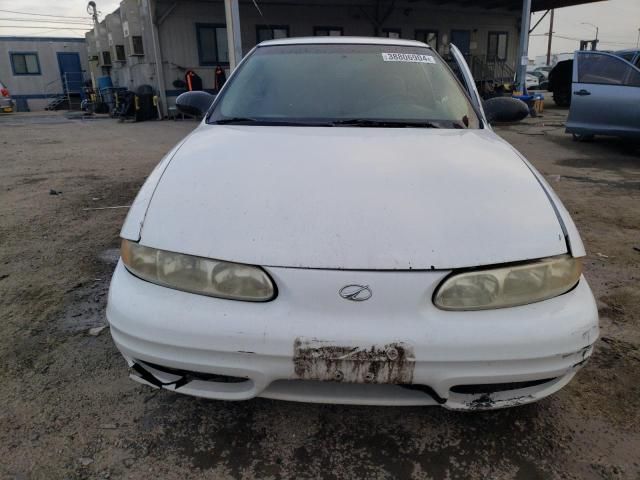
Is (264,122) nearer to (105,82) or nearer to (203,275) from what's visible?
(203,275)

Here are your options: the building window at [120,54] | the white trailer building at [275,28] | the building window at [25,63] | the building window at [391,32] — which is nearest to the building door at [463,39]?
the white trailer building at [275,28]

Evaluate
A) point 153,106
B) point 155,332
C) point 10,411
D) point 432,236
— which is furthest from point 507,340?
point 153,106

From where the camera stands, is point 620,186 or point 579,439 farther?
point 620,186

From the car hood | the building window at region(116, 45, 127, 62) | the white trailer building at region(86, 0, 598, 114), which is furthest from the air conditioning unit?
the car hood

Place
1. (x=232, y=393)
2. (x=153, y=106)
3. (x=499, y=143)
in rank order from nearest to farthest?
1. (x=232, y=393)
2. (x=499, y=143)
3. (x=153, y=106)

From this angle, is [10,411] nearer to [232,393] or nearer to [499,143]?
[232,393]

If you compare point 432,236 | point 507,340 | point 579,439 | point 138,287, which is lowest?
point 579,439

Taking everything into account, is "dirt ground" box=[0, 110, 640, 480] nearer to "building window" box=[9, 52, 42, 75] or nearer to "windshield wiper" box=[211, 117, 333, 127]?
"windshield wiper" box=[211, 117, 333, 127]

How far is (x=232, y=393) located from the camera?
154 centimetres

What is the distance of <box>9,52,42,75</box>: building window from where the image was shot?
25016 mm

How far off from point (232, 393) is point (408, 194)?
92 cm

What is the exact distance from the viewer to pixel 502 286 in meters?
1.47

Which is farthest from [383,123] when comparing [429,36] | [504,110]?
[429,36]

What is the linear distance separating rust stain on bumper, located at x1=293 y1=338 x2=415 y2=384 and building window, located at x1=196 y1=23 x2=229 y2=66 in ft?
54.5
